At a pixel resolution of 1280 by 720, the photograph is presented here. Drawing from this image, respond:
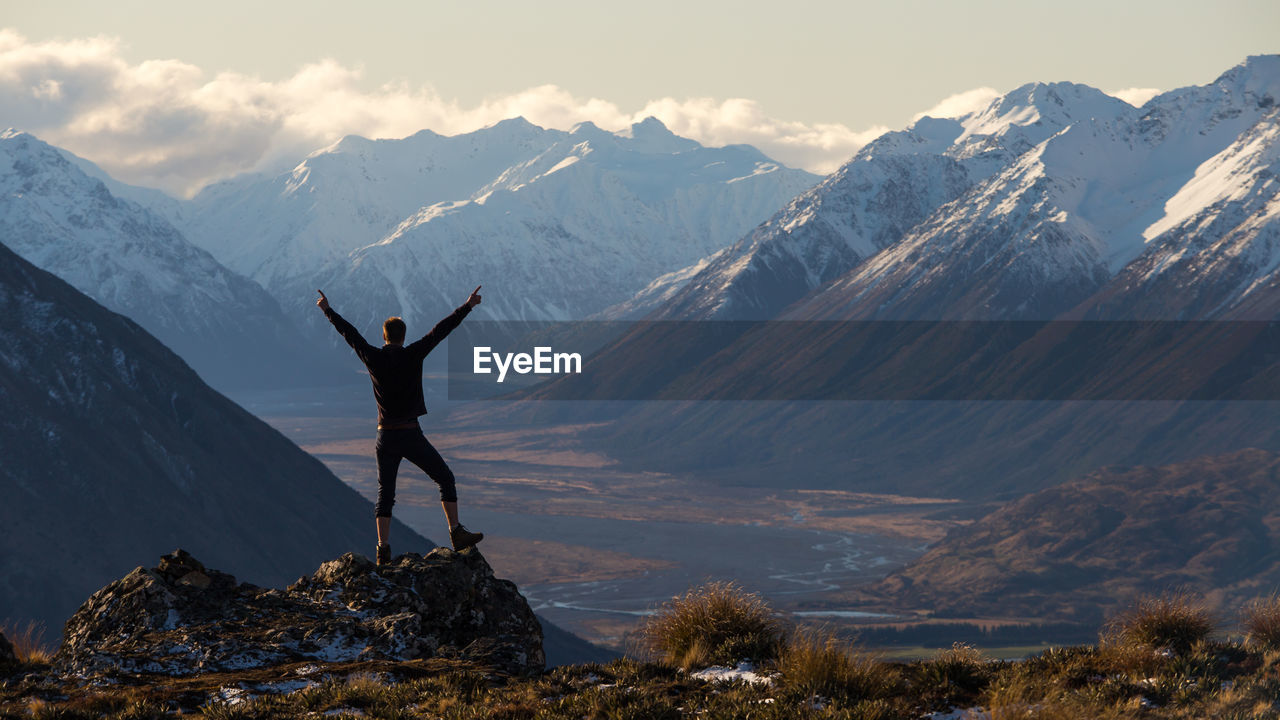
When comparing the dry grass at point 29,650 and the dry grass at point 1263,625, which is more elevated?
the dry grass at point 1263,625

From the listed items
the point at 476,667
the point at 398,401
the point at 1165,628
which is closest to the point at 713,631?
the point at 476,667

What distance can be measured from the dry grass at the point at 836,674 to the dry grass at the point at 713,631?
4.29 feet

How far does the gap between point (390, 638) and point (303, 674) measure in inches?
67.1

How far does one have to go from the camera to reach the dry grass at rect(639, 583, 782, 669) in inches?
Answer: 664

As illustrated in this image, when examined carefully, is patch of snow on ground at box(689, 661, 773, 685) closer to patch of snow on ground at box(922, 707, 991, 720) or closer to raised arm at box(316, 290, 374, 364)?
patch of snow on ground at box(922, 707, 991, 720)

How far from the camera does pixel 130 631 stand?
17703 millimetres

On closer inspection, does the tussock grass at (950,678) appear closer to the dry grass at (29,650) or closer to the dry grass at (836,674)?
the dry grass at (836,674)

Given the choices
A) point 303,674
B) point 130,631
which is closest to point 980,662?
point 303,674

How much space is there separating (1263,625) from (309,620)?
13236mm

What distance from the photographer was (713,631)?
17438 millimetres

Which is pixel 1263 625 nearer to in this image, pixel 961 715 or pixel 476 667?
pixel 961 715

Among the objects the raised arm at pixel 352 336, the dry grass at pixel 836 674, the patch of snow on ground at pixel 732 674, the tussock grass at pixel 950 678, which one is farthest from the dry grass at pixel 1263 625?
the raised arm at pixel 352 336

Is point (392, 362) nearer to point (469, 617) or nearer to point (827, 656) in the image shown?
point (469, 617)

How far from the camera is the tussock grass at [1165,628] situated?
56.6 feet
